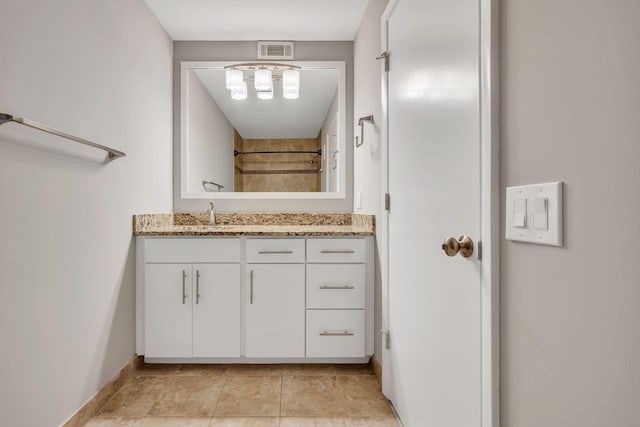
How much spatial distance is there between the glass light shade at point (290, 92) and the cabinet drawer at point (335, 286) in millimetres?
1339

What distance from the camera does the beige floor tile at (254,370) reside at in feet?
7.70

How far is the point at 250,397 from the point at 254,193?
1.46 metres

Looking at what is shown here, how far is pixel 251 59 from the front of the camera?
3.04 meters

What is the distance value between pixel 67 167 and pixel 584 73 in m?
1.75

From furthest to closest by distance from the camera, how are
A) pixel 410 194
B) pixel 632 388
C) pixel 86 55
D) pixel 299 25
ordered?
1. pixel 299 25
2. pixel 86 55
3. pixel 410 194
4. pixel 632 388

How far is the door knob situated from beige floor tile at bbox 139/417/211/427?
1362 millimetres

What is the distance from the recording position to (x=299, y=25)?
279cm

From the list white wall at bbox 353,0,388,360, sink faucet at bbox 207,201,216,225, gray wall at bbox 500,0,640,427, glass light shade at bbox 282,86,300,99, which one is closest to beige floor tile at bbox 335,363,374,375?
white wall at bbox 353,0,388,360

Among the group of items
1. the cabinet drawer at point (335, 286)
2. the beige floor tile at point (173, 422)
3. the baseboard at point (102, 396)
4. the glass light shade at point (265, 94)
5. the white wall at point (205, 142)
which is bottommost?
the beige floor tile at point (173, 422)

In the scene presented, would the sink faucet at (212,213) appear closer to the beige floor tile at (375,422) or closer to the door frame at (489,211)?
the beige floor tile at (375,422)

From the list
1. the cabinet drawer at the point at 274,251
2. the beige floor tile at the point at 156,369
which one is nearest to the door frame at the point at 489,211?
the cabinet drawer at the point at 274,251

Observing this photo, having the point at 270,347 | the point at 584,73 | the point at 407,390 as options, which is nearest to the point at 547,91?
the point at 584,73

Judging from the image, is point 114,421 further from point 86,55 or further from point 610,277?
point 610,277

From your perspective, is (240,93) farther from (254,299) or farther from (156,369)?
(156,369)
